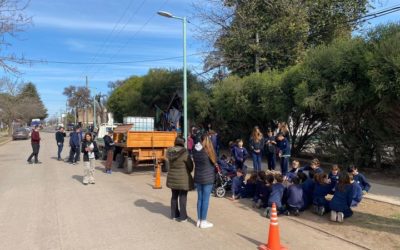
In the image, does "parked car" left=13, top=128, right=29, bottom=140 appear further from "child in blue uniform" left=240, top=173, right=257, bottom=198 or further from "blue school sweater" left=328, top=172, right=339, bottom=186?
"blue school sweater" left=328, top=172, right=339, bottom=186

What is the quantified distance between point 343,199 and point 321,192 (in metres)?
0.69

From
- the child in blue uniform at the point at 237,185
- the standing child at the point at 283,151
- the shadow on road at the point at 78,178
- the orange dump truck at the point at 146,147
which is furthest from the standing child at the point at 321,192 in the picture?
the shadow on road at the point at 78,178

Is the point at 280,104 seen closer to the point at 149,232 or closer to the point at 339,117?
the point at 339,117

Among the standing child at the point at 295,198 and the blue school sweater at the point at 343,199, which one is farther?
the standing child at the point at 295,198

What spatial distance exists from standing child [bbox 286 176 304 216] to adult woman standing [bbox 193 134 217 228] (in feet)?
6.63

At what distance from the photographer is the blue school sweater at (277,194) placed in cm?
884

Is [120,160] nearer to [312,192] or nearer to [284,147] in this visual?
[284,147]

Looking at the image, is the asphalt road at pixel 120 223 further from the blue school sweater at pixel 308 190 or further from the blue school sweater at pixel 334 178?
the blue school sweater at pixel 334 178

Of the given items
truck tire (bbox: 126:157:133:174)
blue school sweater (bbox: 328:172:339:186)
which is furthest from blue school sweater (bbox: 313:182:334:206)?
truck tire (bbox: 126:157:133:174)

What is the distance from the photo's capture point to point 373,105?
42.2 ft

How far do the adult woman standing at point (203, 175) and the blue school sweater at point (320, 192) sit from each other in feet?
8.29

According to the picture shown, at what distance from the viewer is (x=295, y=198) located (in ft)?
28.9

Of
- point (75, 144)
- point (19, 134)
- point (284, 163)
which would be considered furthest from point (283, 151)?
A: point (19, 134)

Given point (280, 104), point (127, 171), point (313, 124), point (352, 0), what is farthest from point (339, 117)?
point (352, 0)
